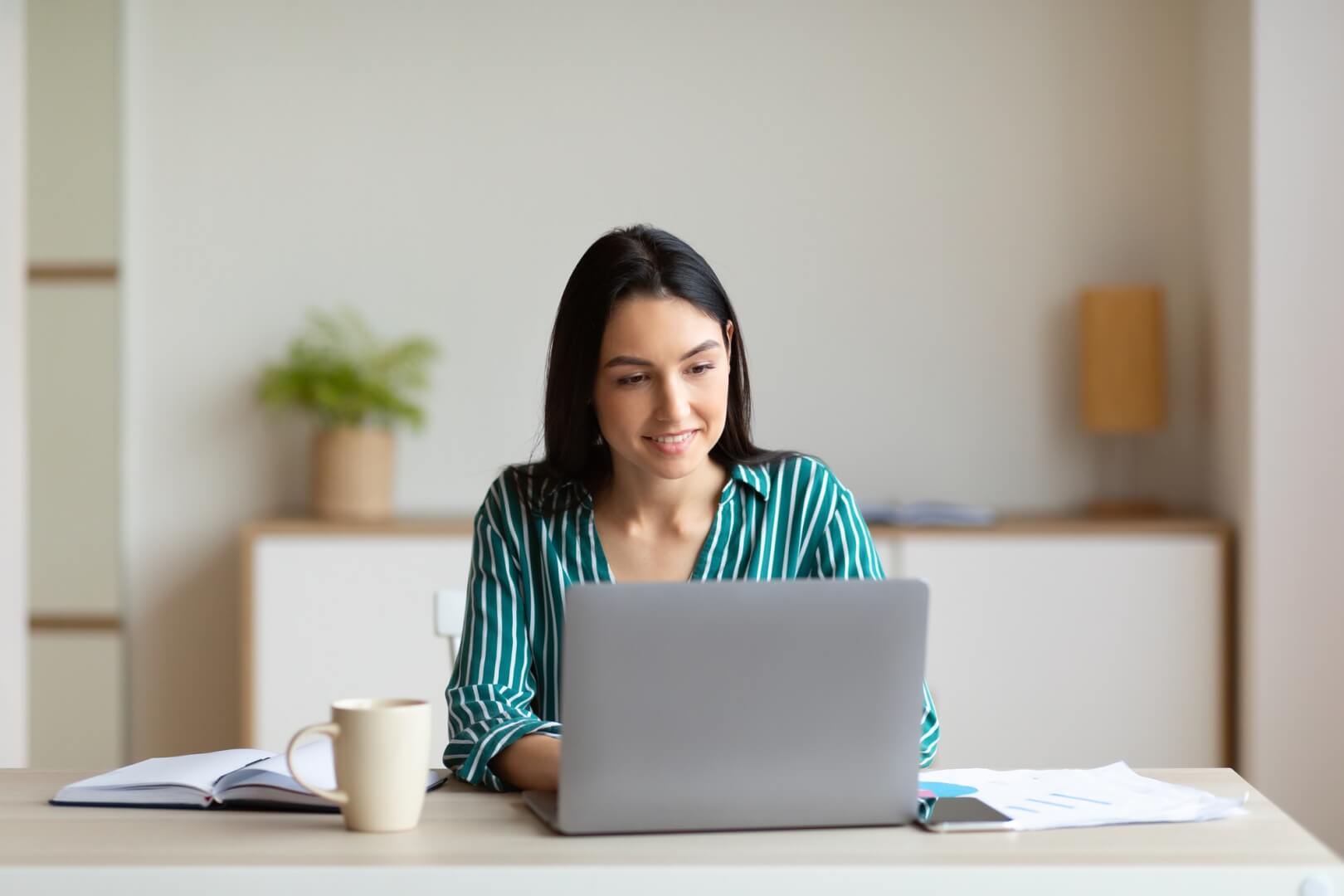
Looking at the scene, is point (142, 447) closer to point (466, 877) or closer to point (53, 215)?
point (53, 215)

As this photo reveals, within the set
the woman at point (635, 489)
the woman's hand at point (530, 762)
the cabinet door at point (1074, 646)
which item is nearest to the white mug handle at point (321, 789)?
the woman's hand at point (530, 762)

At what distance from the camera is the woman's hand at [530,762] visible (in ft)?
4.71

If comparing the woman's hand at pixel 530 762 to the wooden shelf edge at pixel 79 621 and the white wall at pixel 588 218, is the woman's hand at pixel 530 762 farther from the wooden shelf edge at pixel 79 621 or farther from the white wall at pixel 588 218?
the wooden shelf edge at pixel 79 621

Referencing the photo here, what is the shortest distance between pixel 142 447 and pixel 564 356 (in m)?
2.51

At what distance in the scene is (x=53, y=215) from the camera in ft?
12.8

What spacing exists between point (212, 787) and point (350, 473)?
2404 mm

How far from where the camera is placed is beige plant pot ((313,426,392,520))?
12.3ft

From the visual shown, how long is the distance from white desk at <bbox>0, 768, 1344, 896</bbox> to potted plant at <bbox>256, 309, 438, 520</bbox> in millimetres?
2488

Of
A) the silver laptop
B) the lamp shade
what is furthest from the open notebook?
the lamp shade

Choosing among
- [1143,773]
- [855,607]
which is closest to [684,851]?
[855,607]

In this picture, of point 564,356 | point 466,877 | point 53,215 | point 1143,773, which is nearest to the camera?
point 466,877

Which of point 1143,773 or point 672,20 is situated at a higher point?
point 672,20

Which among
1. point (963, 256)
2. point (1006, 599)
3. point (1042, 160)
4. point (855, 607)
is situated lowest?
point (1006, 599)

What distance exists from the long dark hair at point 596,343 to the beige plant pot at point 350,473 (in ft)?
6.23
